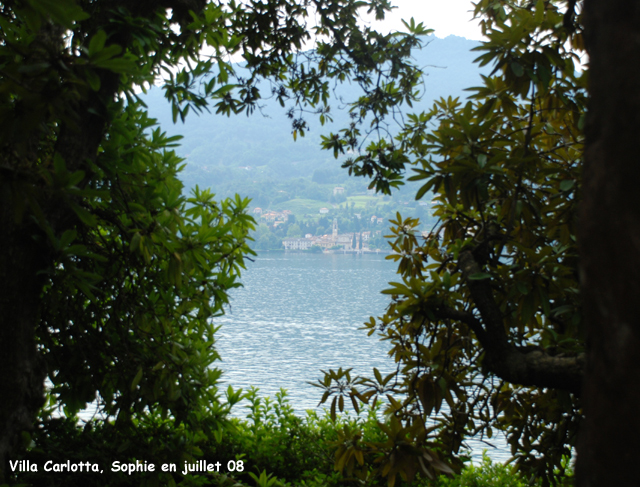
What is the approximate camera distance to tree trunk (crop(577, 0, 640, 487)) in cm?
64

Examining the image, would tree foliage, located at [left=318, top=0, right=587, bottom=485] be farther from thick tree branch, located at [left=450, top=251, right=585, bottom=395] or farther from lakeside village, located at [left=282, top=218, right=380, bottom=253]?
lakeside village, located at [left=282, top=218, right=380, bottom=253]

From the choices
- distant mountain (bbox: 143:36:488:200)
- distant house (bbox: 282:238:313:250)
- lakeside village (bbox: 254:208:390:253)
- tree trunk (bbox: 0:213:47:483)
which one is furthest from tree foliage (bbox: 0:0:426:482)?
distant mountain (bbox: 143:36:488:200)

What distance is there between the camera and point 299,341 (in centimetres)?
1326

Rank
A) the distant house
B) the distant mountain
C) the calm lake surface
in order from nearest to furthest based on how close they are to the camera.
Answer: the calm lake surface, the distant house, the distant mountain

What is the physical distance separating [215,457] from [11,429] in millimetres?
2134

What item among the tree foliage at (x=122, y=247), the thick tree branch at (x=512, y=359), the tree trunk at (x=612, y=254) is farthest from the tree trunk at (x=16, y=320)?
the tree trunk at (x=612, y=254)

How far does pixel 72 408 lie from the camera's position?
2.48 m

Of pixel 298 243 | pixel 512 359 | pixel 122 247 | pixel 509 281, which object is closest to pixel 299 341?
pixel 122 247

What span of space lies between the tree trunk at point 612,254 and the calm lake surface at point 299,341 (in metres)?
1.48

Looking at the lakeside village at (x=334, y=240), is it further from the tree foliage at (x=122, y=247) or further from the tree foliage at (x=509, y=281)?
the tree foliage at (x=509, y=281)

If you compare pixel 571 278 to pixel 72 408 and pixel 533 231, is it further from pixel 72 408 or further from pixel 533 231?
pixel 72 408

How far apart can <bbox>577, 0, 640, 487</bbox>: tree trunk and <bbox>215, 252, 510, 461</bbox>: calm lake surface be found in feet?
4.87

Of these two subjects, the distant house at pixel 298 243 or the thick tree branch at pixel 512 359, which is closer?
the thick tree branch at pixel 512 359

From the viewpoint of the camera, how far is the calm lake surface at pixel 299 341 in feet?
28.8
